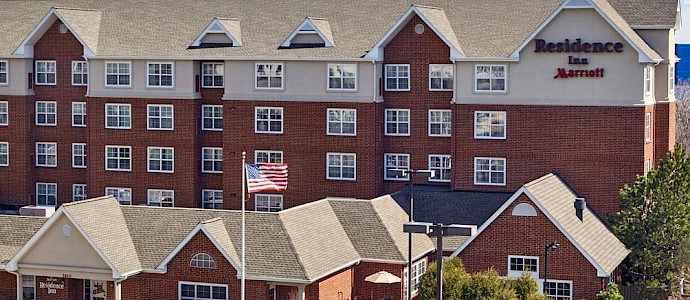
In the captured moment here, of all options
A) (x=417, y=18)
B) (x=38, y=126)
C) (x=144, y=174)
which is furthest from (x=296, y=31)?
(x=38, y=126)

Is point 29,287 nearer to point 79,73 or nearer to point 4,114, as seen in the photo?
point 79,73

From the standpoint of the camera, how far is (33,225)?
6231 cm

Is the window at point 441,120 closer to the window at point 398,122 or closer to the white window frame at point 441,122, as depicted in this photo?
the white window frame at point 441,122

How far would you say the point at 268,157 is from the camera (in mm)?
72938

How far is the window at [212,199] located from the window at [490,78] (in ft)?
51.9

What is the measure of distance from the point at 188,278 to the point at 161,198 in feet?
66.1

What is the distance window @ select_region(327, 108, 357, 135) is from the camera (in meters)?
71.1

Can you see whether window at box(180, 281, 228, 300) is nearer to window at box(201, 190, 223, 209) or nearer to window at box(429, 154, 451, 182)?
window at box(429, 154, 451, 182)

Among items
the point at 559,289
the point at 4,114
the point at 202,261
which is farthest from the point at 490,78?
the point at 4,114

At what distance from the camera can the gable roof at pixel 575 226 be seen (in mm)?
58719

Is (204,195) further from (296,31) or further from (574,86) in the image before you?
(574,86)

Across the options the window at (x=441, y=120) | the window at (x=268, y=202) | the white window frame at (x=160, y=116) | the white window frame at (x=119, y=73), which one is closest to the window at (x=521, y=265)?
the window at (x=441, y=120)

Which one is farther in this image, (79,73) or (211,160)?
(79,73)

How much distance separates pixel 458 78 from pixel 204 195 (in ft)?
52.6
